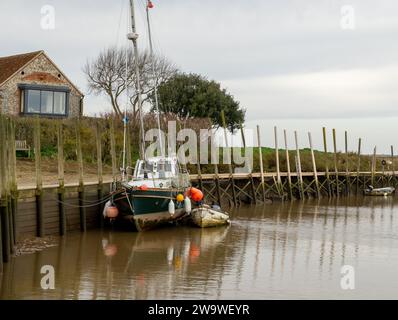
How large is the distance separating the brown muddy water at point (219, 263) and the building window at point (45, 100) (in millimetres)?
19156

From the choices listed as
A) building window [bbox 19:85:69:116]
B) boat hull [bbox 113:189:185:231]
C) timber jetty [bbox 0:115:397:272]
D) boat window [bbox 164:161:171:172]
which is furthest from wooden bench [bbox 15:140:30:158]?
boat hull [bbox 113:189:185:231]

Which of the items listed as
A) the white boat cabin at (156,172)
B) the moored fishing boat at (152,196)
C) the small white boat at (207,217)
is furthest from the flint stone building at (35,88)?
the small white boat at (207,217)

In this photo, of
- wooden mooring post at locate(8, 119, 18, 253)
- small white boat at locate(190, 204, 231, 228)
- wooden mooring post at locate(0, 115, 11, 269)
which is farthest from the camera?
small white boat at locate(190, 204, 231, 228)

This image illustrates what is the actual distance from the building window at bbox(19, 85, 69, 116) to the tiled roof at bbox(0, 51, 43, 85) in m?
1.27

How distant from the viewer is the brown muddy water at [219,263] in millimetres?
13023

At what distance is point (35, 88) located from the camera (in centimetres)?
3850

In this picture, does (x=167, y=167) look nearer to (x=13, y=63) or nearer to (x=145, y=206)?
(x=145, y=206)

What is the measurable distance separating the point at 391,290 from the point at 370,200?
26.7 meters

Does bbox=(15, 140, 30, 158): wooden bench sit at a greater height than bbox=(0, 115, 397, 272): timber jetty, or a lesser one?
greater

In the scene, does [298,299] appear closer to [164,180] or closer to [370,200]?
[164,180]

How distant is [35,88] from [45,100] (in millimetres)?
991

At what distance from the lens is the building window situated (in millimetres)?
38094

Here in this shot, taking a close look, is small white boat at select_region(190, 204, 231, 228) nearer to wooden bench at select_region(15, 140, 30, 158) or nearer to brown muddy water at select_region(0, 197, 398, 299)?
brown muddy water at select_region(0, 197, 398, 299)

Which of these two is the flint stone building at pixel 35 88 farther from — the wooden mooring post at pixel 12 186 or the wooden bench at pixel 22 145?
the wooden mooring post at pixel 12 186
